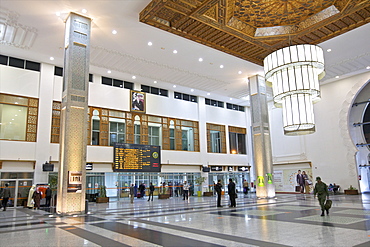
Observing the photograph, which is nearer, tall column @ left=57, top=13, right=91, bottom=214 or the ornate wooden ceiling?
tall column @ left=57, top=13, right=91, bottom=214

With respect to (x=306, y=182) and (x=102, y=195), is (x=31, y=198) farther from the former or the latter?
(x=306, y=182)

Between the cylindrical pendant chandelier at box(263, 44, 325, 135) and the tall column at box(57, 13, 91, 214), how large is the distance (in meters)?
7.53

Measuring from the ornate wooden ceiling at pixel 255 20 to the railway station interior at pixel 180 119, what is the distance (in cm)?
7

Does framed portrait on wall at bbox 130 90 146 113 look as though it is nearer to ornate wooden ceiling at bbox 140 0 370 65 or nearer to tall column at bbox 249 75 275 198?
tall column at bbox 249 75 275 198

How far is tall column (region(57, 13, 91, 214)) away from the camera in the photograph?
1077cm

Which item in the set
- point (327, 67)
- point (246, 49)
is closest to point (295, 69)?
point (246, 49)

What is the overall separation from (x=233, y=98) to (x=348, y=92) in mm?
9157

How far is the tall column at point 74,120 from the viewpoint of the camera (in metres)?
10.8

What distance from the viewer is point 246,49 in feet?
51.3

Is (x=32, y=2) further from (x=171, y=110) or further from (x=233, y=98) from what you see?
(x=233, y=98)

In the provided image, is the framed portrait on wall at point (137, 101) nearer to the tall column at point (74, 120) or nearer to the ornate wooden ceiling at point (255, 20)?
the ornate wooden ceiling at point (255, 20)

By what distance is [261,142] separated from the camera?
1845cm

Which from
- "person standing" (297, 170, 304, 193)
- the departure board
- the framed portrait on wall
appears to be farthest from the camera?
"person standing" (297, 170, 304, 193)

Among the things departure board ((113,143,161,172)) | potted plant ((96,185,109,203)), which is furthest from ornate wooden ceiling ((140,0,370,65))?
potted plant ((96,185,109,203))
